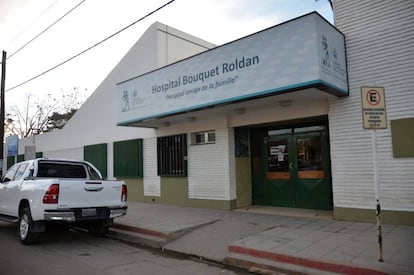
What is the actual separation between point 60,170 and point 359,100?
794 centimetres

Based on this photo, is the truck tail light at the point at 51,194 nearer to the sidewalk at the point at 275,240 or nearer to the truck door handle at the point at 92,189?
the truck door handle at the point at 92,189

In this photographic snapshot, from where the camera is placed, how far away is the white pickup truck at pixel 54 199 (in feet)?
24.4

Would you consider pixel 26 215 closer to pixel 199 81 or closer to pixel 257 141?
pixel 199 81

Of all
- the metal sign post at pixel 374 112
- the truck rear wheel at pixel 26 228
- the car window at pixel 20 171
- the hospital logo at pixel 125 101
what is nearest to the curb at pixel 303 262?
the metal sign post at pixel 374 112

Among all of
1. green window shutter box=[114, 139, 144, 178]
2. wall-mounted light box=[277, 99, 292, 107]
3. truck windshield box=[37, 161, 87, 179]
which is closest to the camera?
truck windshield box=[37, 161, 87, 179]

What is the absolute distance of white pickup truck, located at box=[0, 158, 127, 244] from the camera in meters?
7.44

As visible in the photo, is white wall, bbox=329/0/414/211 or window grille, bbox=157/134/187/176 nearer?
white wall, bbox=329/0/414/211

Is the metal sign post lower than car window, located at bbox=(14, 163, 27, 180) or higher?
higher

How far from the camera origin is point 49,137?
21.6m

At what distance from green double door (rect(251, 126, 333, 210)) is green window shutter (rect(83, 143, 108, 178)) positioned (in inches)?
299

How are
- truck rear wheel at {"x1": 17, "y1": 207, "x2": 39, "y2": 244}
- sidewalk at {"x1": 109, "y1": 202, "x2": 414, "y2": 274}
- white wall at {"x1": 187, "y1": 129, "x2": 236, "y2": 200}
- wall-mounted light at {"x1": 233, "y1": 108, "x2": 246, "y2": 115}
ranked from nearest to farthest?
sidewalk at {"x1": 109, "y1": 202, "x2": 414, "y2": 274} → truck rear wheel at {"x1": 17, "y1": 207, "x2": 39, "y2": 244} → wall-mounted light at {"x1": 233, "y1": 108, "x2": 246, "y2": 115} → white wall at {"x1": 187, "y1": 129, "x2": 236, "y2": 200}

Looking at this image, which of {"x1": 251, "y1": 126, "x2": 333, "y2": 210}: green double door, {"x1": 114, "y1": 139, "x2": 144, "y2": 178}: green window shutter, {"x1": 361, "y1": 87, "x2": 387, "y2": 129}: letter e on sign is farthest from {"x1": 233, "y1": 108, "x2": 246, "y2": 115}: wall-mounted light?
{"x1": 114, "y1": 139, "x2": 144, "y2": 178}: green window shutter

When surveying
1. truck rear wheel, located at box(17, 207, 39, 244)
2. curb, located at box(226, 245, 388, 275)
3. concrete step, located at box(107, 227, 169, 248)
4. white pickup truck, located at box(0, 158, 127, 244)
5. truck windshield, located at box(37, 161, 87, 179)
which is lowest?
concrete step, located at box(107, 227, 169, 248)

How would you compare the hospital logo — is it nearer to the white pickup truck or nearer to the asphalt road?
the white pickup truck
